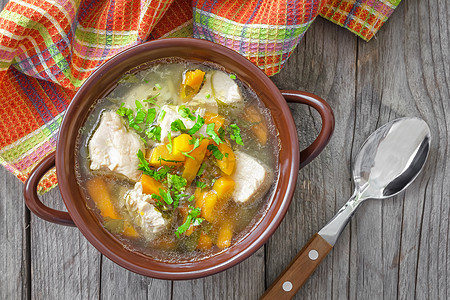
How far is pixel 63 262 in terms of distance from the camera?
4.66 feet

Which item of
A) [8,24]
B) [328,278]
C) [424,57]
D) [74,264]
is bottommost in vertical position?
[74,264]

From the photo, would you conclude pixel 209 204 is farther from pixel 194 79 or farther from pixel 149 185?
pixel 194 79

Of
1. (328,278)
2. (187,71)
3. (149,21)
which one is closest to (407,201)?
(328,278)

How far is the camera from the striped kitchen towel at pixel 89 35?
1.27 metres

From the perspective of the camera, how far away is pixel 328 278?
4.72ft

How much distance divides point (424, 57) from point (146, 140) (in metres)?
0.91

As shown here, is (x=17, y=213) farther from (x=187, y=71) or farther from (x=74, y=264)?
(x=187, y=71)

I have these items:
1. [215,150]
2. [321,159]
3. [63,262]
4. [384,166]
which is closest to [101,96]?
[215,150]

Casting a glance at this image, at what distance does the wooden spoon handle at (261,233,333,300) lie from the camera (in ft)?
4.44

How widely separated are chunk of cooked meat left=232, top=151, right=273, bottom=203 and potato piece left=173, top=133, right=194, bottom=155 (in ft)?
0.45

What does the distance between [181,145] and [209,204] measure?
17 centimetres

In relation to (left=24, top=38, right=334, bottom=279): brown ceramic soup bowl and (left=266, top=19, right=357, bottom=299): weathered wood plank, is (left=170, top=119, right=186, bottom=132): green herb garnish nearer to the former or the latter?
(left=24, top=38, right=334, bottom=279): brown ceramic soup bowl

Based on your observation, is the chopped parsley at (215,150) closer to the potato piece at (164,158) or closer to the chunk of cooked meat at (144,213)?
the potato piece at (164,158)

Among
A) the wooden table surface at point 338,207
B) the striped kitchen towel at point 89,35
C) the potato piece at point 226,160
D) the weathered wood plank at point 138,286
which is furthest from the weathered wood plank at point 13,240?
the potato piece at point 226,160
